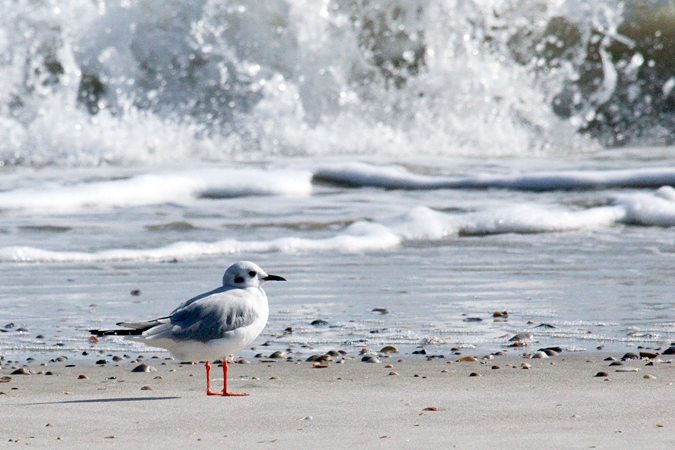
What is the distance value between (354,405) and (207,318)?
0.58 meters

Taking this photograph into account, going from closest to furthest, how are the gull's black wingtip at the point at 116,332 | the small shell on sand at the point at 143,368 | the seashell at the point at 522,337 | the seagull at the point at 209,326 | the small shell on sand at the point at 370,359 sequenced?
the gull's black wingtip at the point at 116,332, the seagull at the point at 209,326, the small shell on sand at the point at 143,368, the small shell on sand at the point at 370,359, the seashell at the point at 522,337

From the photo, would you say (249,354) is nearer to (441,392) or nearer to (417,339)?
(417,339)

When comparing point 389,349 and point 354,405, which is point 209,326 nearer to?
point 354,405

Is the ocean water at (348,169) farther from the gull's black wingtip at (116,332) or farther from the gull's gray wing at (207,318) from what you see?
the gull's black wingtip at (116,332)

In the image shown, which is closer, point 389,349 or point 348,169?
point 389,349

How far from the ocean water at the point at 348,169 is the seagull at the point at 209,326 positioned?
62 cm

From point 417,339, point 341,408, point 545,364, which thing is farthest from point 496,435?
point 417,339

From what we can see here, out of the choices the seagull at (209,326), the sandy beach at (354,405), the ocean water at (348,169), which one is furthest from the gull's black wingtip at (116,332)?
the ocean water at (348,169)

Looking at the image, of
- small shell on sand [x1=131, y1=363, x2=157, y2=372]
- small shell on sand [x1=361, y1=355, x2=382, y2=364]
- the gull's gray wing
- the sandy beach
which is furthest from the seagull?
small shell on sand [x1=361, y1=355, x2=382, y2=364]

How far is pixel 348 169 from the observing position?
1038 cm

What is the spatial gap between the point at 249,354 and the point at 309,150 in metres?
8.70

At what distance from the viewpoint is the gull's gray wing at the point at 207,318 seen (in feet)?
10.1

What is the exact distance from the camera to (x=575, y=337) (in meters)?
3.97

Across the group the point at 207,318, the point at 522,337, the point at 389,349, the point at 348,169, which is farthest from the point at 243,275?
the point at 348,169
